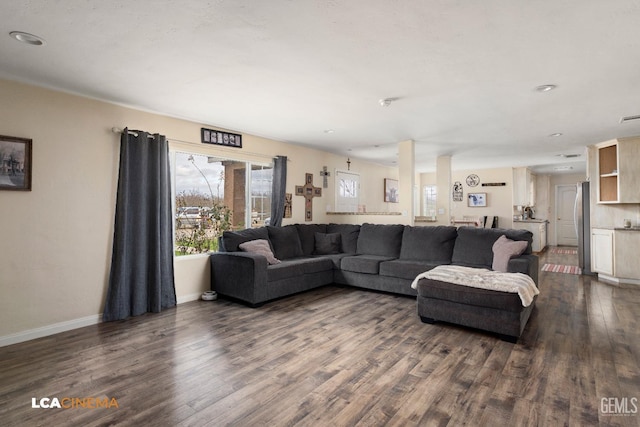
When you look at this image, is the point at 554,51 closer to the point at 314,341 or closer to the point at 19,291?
the point at 314,341

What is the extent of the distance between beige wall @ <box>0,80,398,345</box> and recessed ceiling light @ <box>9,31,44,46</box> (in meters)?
1.01

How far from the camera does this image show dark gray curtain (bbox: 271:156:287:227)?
5.59 m

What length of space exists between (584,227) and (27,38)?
805 cm

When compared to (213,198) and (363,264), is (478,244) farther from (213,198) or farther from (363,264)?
(213,198)

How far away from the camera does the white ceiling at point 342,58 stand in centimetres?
201

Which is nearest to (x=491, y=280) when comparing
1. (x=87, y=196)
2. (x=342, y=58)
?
(x=342, y=58)

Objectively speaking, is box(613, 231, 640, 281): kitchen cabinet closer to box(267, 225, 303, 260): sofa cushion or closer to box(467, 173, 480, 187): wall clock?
box(467, 173, 480, 187): wall clock

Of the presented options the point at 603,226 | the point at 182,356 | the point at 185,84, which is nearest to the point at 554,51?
the point at 185,84

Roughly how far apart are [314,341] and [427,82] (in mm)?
2647

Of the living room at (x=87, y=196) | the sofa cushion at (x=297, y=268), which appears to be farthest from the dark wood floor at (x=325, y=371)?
the sofa cushion at (x=297, y=268)

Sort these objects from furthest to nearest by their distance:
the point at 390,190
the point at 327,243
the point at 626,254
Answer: the point at 390,190 → the point at 327,243 → the point at 626,254

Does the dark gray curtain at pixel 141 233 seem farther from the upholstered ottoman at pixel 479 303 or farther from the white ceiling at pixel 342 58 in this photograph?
the upholstered ottoman at pixel 479 303

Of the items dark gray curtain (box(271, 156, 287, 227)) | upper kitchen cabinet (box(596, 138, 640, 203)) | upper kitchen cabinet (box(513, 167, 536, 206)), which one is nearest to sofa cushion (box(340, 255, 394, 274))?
dark gray curtain (box(271, 156, 287, 227))

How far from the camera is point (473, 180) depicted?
992 centimetres
